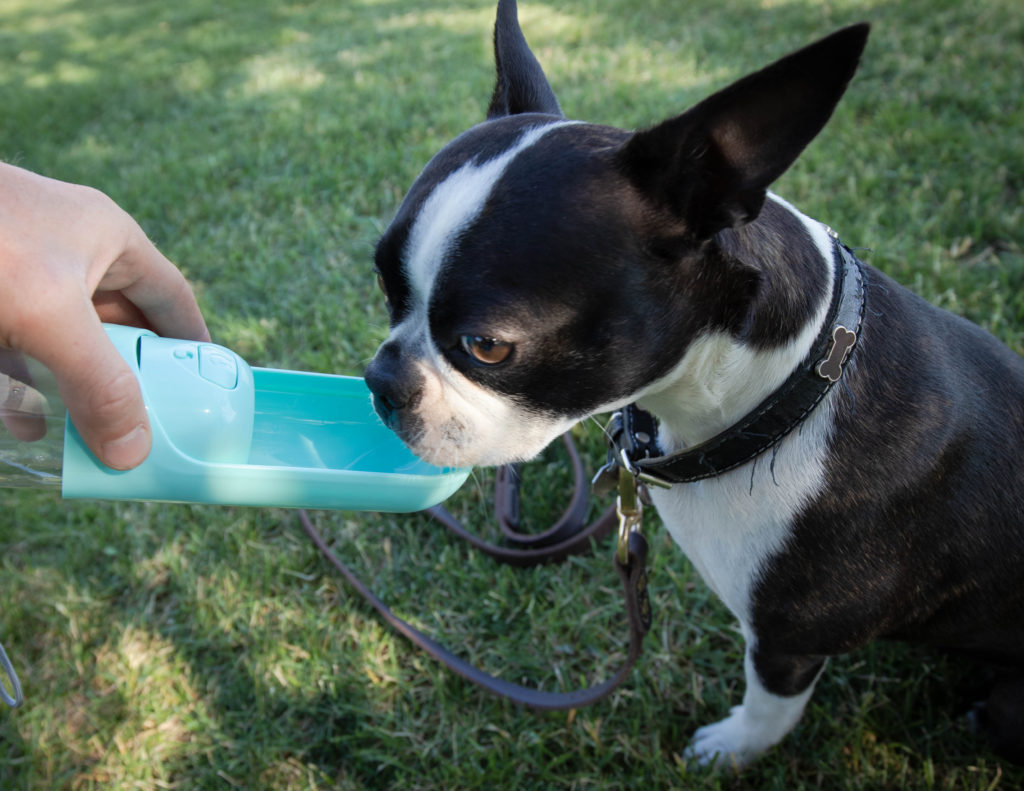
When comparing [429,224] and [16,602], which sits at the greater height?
[429,224]

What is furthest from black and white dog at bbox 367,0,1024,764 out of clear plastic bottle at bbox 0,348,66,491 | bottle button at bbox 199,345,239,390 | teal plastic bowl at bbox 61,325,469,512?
clear plastic bottle at bbox 0,348,66,491

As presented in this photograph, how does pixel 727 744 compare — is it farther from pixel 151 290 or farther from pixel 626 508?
pixel 151 290

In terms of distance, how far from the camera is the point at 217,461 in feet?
5.74

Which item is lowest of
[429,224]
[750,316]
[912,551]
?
[912,551]

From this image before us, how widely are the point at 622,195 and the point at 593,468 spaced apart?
180cm

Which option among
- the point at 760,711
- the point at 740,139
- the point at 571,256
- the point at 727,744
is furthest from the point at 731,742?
the point at 740,139

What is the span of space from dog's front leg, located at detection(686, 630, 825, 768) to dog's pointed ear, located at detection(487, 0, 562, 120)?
153 centimetres

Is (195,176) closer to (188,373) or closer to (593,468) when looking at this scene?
(593,468)

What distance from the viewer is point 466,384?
1746 millimetres

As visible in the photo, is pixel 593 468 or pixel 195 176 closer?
pixel 593 468

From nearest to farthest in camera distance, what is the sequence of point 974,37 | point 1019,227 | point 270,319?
1. point 1019,227
2. point 270,319
3. point 974,37

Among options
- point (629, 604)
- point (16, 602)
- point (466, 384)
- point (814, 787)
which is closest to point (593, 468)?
point (629, 604)

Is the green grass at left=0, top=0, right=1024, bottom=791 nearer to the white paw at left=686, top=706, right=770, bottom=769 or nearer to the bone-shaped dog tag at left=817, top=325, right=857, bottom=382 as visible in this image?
the white paw at left=686, top=706, right=770, bottom=769

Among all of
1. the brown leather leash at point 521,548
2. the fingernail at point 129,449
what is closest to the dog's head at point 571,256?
the fingernail at point 129,449
